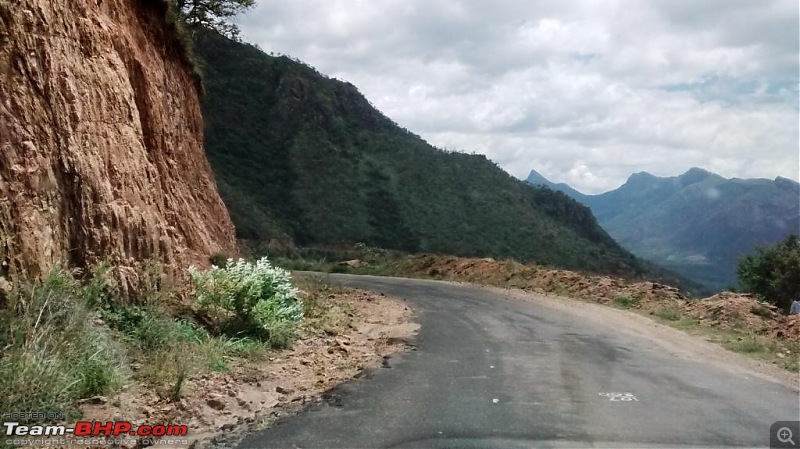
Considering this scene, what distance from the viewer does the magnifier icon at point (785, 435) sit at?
19.9ft

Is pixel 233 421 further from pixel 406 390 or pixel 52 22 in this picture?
pixel 52 22

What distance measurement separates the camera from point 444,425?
6418mm

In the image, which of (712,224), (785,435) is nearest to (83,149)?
(785,435)

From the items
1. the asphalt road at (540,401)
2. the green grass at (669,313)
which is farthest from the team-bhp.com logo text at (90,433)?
the green grass at (669,313)

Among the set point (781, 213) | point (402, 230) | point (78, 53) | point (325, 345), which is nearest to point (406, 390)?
point (325, 345)

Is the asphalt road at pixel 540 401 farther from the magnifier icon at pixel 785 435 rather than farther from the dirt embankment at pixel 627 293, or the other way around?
the dirt embankment at pixel 627 293

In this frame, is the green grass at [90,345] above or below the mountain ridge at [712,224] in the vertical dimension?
below

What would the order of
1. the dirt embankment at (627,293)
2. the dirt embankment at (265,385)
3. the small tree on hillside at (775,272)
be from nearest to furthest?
1. the dirt embankment at (265,385)
2. the dirt embankment at (627,293)
3. the small tree on hillside at (775,272)

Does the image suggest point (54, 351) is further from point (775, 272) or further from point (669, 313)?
point (775, 272)

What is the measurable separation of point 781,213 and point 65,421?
417 ft

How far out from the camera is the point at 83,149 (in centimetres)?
906

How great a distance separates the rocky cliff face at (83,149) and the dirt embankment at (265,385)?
2.15 meters

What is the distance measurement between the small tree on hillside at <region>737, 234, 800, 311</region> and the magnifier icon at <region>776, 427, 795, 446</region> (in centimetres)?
2090

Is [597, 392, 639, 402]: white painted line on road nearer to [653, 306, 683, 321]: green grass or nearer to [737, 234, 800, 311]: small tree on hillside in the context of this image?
[653, 306, 683, 321]: green grass
